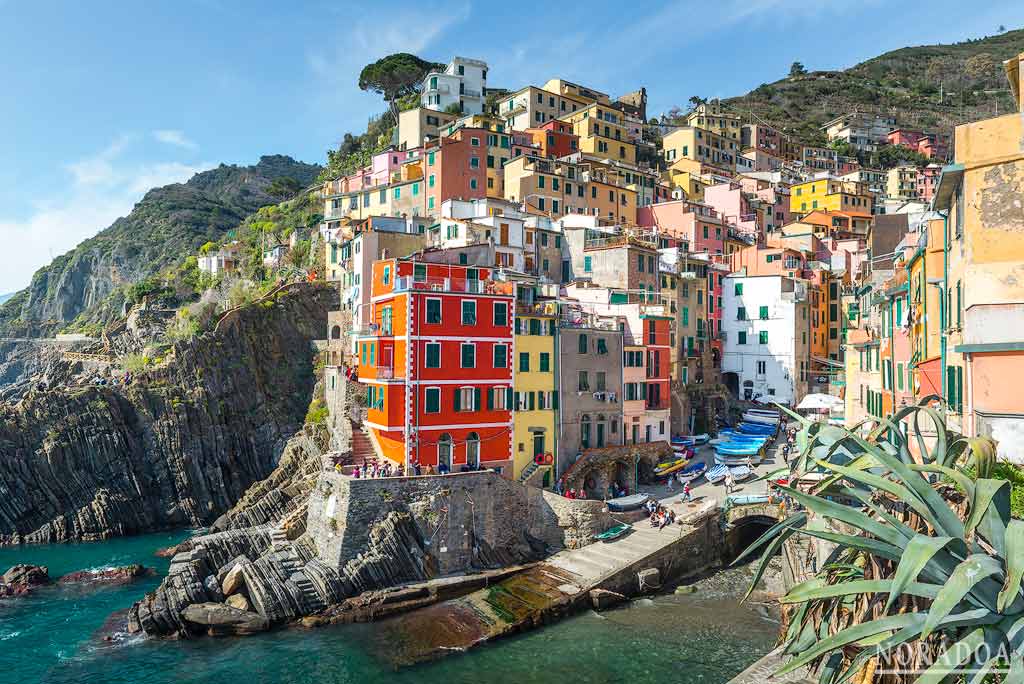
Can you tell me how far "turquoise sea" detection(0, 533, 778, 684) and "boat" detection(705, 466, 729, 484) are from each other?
11300mm

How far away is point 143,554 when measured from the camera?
43.7m

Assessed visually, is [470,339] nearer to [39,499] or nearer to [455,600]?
[455,600]

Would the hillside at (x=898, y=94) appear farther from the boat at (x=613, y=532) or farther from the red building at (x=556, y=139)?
the boat at (x=613, y=532)

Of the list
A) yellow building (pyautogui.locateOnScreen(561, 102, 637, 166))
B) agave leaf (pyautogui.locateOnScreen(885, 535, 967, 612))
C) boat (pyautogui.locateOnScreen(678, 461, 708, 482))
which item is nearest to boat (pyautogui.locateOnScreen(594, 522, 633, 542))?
boat (pyautogui.locateOnScreen(678, 461, 708, 482))

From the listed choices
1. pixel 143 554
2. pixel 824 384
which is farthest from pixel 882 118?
pixel 143 554

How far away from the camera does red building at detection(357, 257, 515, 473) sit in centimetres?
3809

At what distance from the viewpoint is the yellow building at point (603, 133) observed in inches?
3310

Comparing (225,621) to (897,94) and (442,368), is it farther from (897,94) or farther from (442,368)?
(897,94)

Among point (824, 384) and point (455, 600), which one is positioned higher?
point (824, 384)

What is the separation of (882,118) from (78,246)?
163 metres

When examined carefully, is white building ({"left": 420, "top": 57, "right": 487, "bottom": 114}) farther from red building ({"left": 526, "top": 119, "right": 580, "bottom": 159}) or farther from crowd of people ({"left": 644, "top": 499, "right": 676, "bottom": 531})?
crowd of people ({"left": 644, "top": 499, "right": 676, "bottom": 531})

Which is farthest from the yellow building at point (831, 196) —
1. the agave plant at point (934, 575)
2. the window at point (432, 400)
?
the agave plant at point (934, 575)

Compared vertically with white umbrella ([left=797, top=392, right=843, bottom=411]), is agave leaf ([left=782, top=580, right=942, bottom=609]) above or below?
above

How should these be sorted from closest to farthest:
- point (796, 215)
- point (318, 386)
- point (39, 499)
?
point (39, 499) → point (318, 386) → point (796, 215)
